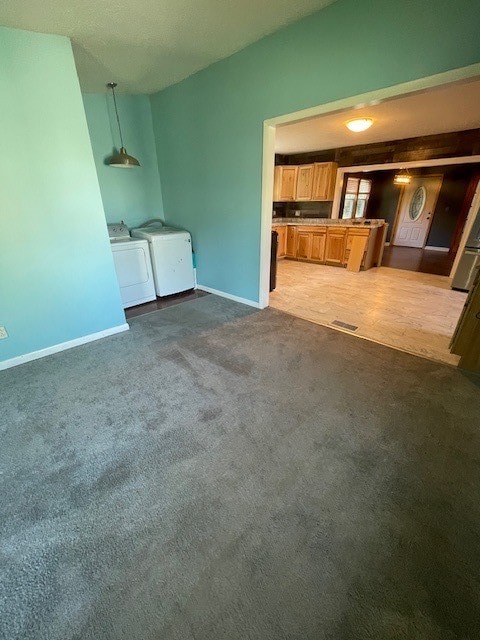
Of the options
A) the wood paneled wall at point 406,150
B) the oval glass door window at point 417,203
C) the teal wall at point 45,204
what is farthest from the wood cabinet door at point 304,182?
the teal wall at point 45,204

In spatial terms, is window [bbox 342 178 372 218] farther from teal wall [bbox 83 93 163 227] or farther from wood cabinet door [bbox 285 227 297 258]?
teal wall [bbox 83 93 163 227]

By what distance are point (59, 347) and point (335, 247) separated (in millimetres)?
5445

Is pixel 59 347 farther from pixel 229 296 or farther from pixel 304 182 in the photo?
A: pixel 304 182

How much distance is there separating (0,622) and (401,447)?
1928 mm

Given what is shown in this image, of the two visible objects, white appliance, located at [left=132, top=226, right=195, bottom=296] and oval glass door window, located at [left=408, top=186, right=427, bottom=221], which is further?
oval glass door window, located at [left=408, top=186, right=427, bottom=221]

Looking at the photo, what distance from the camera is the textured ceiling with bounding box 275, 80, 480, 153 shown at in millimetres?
3014

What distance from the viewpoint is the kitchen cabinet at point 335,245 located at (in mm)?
5707

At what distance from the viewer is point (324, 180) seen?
607 cm

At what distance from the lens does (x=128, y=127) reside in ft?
12.4

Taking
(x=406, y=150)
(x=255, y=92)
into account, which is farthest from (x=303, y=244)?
(x=255, y=92)

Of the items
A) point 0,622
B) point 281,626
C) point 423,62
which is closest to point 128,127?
point 423,62

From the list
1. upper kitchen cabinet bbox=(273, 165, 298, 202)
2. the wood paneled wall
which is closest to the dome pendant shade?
upper kitchen cabinet bbox=(273, 165, 298, 202)

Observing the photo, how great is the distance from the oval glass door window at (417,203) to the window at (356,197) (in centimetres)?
145

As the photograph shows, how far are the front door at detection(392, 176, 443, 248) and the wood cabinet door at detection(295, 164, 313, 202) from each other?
420 centimetres
